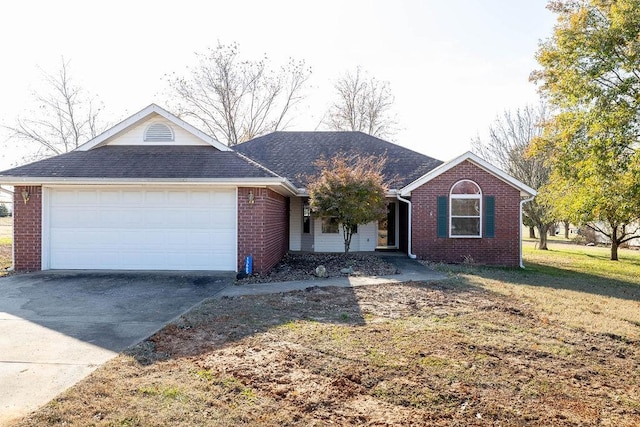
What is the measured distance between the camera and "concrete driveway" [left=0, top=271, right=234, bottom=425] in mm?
4043

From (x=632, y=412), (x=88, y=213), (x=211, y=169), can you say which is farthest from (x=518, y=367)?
(x=88, y=213)

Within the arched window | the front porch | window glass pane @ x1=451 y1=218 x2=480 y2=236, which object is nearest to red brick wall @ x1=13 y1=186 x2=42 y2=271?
the front porch

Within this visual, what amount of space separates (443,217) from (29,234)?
12.5 metres

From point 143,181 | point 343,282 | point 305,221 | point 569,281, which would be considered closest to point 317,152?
point 305,221

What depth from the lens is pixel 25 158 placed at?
29625 millimetres

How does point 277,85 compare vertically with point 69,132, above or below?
above

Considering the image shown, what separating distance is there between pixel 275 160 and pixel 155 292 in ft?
31.7

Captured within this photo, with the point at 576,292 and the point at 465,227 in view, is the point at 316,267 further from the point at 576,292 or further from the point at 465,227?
the point at 576,292

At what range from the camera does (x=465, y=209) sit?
1419 centimetres

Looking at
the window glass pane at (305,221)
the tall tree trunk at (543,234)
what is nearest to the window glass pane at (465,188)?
the window glass pane at (305,221)

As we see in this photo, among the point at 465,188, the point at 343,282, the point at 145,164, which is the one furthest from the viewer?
the point at 465,188

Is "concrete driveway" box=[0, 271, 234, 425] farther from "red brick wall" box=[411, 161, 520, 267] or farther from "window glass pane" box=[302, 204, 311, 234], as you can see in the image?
"red brick wall" box=[411, 161, 520, 267]

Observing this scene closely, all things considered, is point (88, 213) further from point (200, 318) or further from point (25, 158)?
point (25, 158)

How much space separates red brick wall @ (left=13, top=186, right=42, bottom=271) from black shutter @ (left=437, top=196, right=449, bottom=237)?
12132 millimetres
